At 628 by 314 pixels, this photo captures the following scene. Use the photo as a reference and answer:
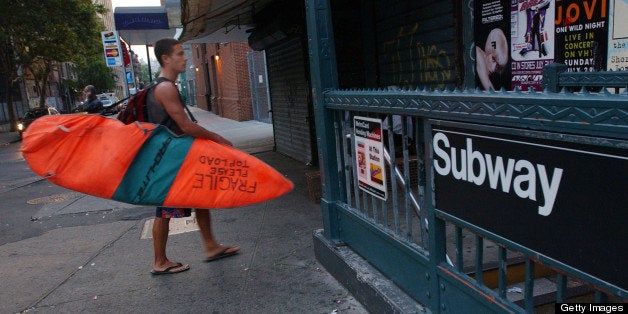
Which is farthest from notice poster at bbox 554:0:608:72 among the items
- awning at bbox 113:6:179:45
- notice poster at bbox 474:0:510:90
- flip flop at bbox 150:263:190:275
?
awning at bbox 113:6:179:45

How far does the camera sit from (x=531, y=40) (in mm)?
4672

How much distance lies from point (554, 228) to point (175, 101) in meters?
3.02

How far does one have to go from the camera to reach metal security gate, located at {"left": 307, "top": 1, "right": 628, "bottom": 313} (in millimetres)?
1449

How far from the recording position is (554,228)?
164 centimetres

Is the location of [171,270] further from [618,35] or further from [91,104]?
[91,104]

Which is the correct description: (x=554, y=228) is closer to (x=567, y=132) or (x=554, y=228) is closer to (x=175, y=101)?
(x=567, y=132)

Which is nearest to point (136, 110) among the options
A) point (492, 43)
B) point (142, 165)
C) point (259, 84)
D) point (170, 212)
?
point (142, 165)

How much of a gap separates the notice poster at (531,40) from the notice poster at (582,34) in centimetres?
10

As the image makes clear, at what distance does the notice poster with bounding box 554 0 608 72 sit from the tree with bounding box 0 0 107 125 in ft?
81.4

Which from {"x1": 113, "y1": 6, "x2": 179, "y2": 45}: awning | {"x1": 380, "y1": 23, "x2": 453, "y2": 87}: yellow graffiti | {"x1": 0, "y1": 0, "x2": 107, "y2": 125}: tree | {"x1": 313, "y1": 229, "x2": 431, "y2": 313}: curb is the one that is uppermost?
{"x1": 0, "y1": 0, "x2": 107, "y2": 125}: tree

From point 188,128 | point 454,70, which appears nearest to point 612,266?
point 188,128

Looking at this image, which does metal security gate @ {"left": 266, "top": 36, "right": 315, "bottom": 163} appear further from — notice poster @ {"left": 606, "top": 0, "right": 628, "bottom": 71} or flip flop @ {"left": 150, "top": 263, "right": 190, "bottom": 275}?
notice poster @ {"left": 606, "top": 0, "right": 628, "bottom": 71}

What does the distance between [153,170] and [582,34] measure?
3.85 metres

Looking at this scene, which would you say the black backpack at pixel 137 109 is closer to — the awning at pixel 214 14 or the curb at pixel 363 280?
the curb at pixel 363 280
